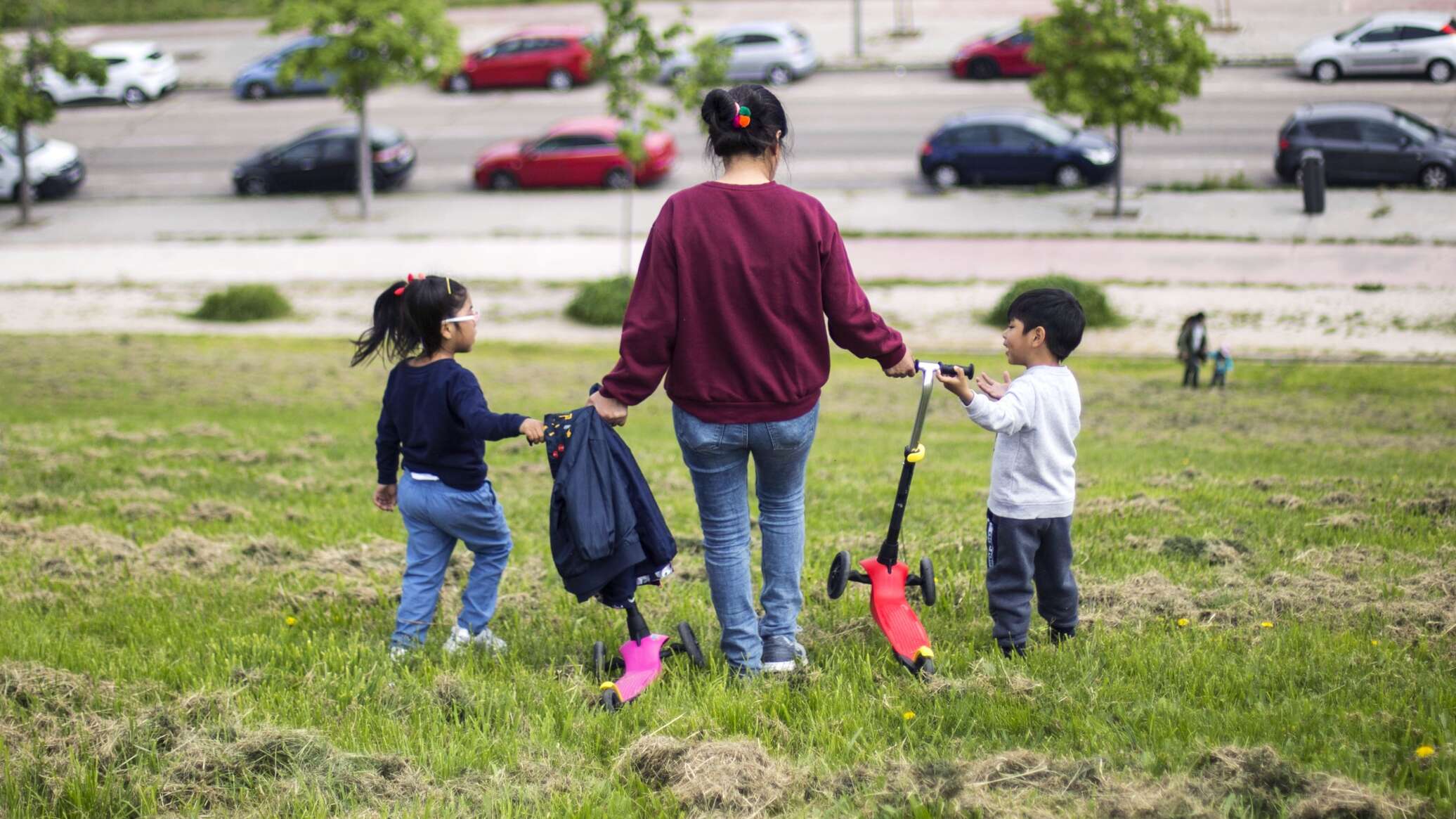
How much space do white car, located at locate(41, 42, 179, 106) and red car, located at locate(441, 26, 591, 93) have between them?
906 centimetres

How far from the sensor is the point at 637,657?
4598 millimetres

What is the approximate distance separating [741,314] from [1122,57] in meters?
20.6

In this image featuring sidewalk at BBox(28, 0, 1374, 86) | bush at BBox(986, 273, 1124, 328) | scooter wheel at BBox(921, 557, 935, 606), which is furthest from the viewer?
sidewalk at BBox(28, 0, 1374, 86)

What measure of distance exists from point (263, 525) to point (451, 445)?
3342mm

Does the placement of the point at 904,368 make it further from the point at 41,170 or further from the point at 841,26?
the point at 841,26

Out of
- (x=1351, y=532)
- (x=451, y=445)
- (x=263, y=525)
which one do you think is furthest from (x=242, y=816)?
(x=1351, y=532)

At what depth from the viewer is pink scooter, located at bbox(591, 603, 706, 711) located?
438 centimetres

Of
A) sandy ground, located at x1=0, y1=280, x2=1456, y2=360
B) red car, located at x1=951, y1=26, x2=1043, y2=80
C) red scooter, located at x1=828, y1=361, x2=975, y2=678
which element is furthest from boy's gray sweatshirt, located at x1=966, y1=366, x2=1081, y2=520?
red car, located at x1=951, y1=26, x2=1043, y2=80

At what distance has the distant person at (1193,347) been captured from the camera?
14312 mm

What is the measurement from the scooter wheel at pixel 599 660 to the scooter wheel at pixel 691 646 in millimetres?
304

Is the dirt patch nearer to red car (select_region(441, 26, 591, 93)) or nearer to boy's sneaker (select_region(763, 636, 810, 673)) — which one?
boy's sneaker (select_region(763, 636, 810, 673))

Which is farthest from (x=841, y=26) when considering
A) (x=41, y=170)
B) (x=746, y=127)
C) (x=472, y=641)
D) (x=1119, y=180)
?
(x=746, y=127)

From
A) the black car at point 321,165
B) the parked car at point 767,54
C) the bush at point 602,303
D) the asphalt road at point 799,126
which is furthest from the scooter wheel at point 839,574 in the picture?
the parked car at point 767,54

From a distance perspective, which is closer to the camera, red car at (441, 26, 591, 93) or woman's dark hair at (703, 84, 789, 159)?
woman's dark hair at (703, 84, 789, 159)
